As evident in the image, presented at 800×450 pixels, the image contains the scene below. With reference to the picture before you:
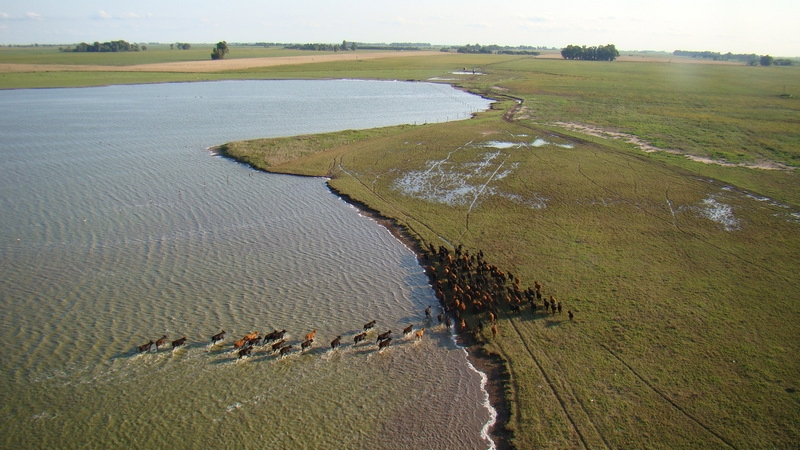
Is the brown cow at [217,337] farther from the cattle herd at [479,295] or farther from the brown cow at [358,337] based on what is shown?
the cattle herd at [479,295]

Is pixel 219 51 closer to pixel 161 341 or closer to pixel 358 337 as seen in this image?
pixel 161 341

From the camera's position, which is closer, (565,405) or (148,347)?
(565,405)

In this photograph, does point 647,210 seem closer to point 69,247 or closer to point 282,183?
point 282,183

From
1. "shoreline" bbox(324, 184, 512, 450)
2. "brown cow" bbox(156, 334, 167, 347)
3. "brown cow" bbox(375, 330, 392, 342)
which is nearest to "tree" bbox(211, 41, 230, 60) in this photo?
"shoreline" bbox(324, 184, 512, 450)

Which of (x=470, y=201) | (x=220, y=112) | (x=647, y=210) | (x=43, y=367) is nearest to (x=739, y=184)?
(x=647, y=210)

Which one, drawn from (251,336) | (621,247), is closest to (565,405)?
(251,336)

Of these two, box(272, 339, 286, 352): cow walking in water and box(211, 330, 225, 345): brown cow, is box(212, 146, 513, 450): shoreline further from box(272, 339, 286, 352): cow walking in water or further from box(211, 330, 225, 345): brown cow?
box(211, 330, 225, 345): brown cow

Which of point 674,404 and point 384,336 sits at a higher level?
point 384,336
